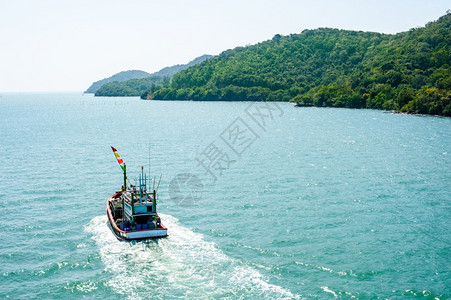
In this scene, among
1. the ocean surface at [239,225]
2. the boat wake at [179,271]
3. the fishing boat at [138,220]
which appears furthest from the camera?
the fishing boat at [138,220]

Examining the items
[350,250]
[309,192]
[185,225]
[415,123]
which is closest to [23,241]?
[185,225]

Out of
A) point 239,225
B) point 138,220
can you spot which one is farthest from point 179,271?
point 239,225

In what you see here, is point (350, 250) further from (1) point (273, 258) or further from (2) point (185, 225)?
(2) point (185, 225)

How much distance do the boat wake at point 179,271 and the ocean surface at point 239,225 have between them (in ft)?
0.46

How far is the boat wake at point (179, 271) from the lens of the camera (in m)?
30.3

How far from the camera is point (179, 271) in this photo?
33344 millimetres

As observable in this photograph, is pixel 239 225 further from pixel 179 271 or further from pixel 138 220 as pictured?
pixel 179 271

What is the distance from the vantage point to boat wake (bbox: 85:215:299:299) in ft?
99.4

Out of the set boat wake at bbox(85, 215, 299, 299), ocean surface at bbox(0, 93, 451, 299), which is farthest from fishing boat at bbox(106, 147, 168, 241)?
ocean surface at bbox(0, 93, 451, 299)

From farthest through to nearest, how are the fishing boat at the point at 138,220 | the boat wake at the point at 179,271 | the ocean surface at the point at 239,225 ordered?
the fishing boat at the point at 138,220, the ocean surface at the point at 239,225, the boat wake at the point at 179,271

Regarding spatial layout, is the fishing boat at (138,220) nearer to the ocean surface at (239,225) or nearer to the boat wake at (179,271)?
the boat wake at (179,271)

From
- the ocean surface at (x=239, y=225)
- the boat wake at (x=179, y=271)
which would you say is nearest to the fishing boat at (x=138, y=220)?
the boat wake at (x=179, y=271)

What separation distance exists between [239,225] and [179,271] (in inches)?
449

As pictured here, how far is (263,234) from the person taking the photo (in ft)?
134
